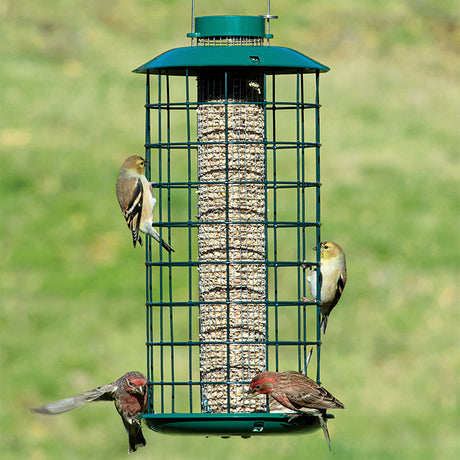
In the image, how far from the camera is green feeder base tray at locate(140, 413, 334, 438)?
10008 mm

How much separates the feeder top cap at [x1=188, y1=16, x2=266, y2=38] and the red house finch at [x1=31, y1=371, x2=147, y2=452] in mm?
2999

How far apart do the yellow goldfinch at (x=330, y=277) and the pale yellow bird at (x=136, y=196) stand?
159 centimetres

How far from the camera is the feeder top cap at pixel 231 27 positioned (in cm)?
1080

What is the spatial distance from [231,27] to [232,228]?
175cm

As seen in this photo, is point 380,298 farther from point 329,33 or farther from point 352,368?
point 329,33

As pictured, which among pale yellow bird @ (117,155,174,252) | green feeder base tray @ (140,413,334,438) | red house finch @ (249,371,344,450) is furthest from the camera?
pale yellow bird @ (117,155,174,252)

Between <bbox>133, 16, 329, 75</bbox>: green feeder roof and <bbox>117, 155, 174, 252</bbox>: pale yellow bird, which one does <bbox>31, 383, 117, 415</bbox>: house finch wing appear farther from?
<bbox>133, 16, 329, 75</bbox>: green feeder roof

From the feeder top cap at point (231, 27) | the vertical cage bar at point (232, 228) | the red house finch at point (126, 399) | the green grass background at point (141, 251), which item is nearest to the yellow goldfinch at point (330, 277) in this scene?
the vertical cage bar at point (232, 228)

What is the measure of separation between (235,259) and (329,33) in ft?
81.5

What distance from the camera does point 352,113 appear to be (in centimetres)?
3030

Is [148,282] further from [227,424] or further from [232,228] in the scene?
[227,424]

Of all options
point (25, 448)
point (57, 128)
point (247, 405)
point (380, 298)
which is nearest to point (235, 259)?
point (247, 405)

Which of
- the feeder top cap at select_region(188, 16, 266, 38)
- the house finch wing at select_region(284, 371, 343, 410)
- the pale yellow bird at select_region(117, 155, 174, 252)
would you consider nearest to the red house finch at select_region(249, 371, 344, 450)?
the house finch wing at select_region(284, 371, 343, 410)

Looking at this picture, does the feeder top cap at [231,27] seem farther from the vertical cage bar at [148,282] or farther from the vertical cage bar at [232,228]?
the vertical cage bar at [148,282]
